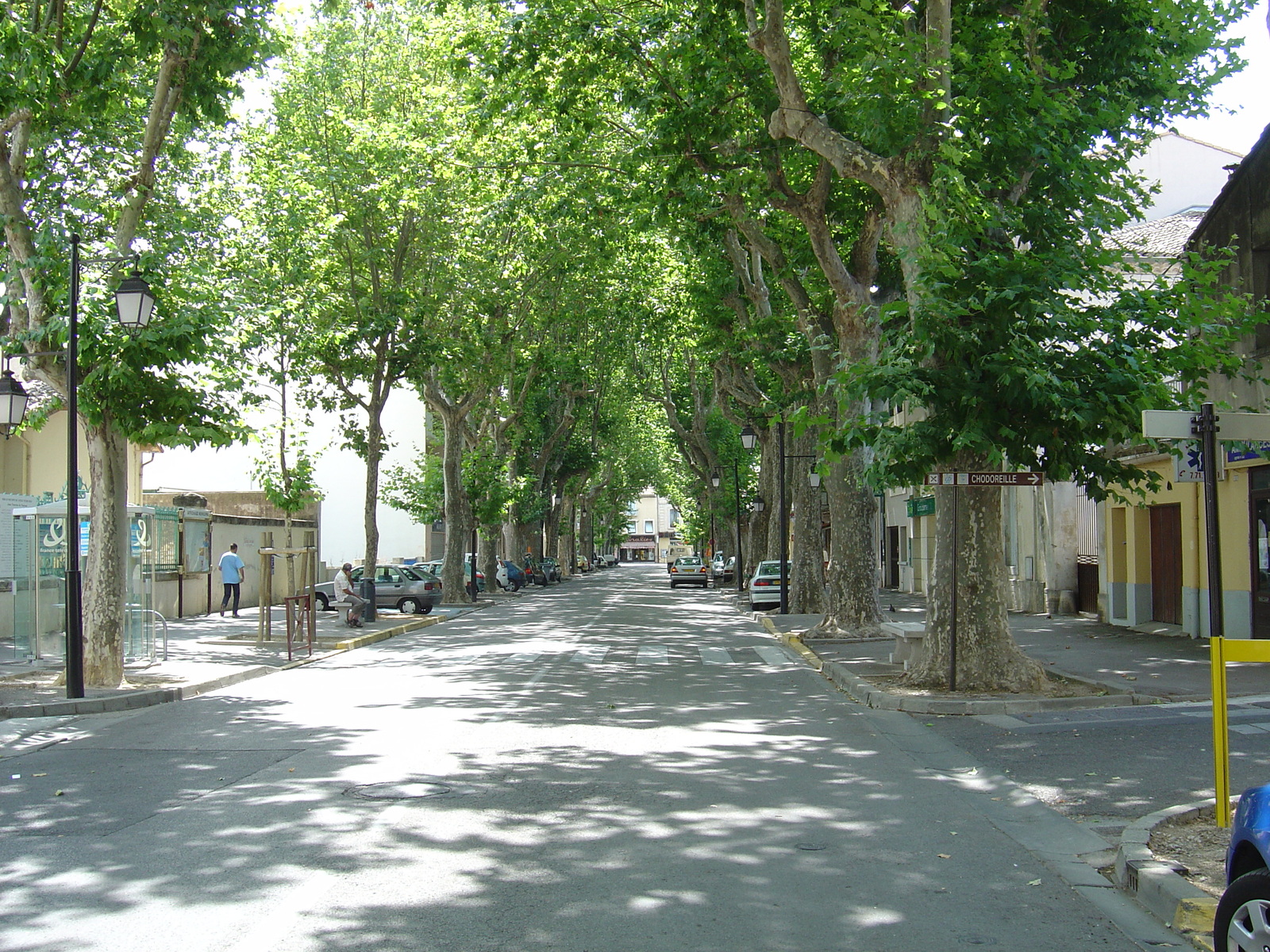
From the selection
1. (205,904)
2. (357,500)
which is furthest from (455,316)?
(357,500)

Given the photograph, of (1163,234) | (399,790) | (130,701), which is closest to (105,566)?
(130,701)

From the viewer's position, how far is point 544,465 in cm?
5381

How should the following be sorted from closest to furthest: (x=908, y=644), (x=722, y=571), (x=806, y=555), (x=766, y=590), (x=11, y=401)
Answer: (x=11, y=401) → (x=908, y=644) → (x=806, y=555) → (x=766, y=590) → (x=722, y=571)

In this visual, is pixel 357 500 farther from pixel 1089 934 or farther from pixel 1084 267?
pixel 1089 934

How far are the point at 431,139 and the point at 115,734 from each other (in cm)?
1563

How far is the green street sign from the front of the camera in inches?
1458

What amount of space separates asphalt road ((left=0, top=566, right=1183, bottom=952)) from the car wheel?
36.4 inches

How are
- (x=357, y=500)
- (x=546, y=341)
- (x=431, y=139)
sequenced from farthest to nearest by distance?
(x=357, y=500), (x=546, y=341), (x=431, y=139)

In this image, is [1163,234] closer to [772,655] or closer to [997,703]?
[772,655]

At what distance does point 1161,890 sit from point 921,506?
108ft

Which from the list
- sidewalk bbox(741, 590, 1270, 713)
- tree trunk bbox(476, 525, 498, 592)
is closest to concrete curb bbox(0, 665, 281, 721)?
sidewalk bbox(741, 590, 1270, 713)

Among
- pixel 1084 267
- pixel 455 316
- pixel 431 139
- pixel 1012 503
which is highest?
pixel 431 139

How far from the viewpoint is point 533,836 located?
7008 millimetres

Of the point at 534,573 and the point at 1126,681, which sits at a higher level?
the point at 1126,681
